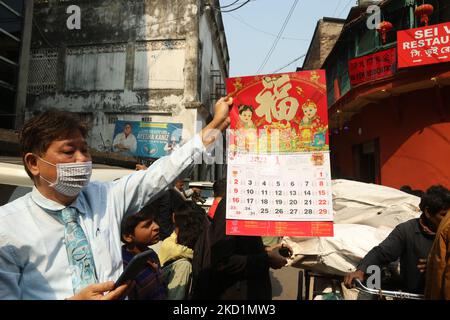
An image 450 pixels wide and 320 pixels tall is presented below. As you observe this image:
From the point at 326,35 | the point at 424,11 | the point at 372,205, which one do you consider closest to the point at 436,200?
the point at 372,205

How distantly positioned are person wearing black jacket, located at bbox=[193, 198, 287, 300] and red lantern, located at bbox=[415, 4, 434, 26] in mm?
8880

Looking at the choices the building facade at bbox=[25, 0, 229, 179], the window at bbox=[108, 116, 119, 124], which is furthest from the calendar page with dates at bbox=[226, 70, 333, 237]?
the window at bbox=[108, 116, 119, 124]

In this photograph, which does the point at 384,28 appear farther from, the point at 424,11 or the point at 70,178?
the point at 70,178

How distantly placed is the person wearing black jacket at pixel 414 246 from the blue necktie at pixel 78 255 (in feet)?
6.91

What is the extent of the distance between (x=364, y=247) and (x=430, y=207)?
72 centimetres

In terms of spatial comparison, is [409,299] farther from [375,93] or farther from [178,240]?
[375,93]

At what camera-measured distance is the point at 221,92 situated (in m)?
19.8

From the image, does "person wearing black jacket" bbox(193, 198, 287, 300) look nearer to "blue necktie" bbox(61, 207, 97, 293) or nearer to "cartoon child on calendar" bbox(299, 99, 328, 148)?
"cartoon child on calendar" bbox(299, 99, 328, 148)

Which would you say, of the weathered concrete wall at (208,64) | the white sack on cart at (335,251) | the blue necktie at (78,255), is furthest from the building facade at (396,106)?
the blue necktie at (78,255)

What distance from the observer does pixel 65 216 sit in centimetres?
143

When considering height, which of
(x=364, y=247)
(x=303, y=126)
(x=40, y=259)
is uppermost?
(x=303, y=126)

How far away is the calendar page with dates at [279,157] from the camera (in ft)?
7.00

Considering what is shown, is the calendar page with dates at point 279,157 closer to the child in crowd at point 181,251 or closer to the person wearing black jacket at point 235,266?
the person wearing black jacket at point 235,266

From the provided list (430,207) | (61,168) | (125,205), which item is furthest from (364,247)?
(61,168)
